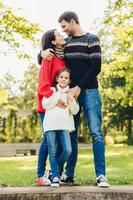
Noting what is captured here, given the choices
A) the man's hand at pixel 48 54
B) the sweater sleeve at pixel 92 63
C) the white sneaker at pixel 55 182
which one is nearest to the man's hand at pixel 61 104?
the sweater sleeve at pixel 92 63

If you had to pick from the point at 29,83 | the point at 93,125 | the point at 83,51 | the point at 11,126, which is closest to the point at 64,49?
the point at 83,51

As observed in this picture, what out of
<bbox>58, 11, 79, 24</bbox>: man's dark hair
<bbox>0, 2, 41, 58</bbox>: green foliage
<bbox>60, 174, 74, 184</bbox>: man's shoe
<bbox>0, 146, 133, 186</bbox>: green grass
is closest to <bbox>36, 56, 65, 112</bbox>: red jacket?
<bbox>58, 11, 79, 24</bbox>: man's dark hair

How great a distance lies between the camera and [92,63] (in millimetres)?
5844

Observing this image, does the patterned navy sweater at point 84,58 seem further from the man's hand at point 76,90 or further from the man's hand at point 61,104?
the man's hand at point 61,104

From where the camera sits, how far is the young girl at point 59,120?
5711mm

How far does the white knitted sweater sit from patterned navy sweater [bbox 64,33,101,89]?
24 centimetres

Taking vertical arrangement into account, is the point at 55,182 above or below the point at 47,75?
below

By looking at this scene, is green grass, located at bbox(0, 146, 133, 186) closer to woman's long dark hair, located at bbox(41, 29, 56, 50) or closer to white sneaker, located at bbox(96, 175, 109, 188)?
white sneaker, located at bbox(96, 175, 109, 188)

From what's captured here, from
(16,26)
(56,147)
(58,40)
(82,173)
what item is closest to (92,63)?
(58,40)

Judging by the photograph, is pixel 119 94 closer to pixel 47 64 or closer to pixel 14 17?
pixel 14 17

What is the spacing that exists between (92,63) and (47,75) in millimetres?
530

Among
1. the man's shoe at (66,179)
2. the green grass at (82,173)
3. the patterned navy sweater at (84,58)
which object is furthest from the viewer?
the green grass at (82,173)

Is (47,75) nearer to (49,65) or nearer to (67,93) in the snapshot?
(49,65)

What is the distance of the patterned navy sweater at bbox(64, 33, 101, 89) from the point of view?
5.85m
